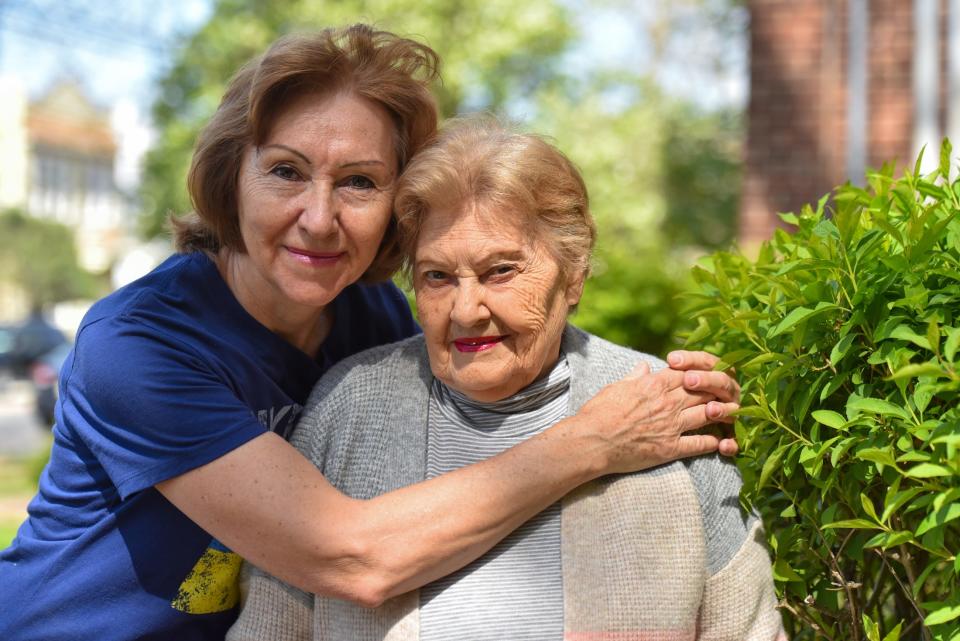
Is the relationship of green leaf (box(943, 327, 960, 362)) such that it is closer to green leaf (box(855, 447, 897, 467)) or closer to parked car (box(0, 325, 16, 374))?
green leaf (box(855, 447, 897, 467))

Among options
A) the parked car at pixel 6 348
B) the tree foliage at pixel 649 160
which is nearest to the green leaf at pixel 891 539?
the tree foliage at pixel 649 160

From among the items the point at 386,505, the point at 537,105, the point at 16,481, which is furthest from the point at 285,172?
the point at 537,105

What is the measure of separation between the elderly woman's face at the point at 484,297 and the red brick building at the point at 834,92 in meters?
5.57

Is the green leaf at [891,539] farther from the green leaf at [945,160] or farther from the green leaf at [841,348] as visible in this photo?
the green leaf at [945,160]

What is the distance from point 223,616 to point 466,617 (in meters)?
0.61

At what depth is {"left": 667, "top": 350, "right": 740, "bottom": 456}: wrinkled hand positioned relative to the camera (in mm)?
2303

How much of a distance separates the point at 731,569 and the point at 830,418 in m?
0.44

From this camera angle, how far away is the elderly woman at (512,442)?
2.21 m

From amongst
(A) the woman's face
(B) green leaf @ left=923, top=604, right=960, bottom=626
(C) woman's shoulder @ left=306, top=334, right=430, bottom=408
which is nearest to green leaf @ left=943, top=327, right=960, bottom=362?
(B) green leaf @ left=923, top=604, right=960, bottom=626

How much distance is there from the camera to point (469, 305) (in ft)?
7.51

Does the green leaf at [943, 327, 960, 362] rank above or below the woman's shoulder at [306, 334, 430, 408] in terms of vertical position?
above

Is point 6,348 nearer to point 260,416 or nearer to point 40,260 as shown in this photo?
point 40,260

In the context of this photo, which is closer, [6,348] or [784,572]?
[784,572]

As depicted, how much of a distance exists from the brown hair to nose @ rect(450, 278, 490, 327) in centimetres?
40
